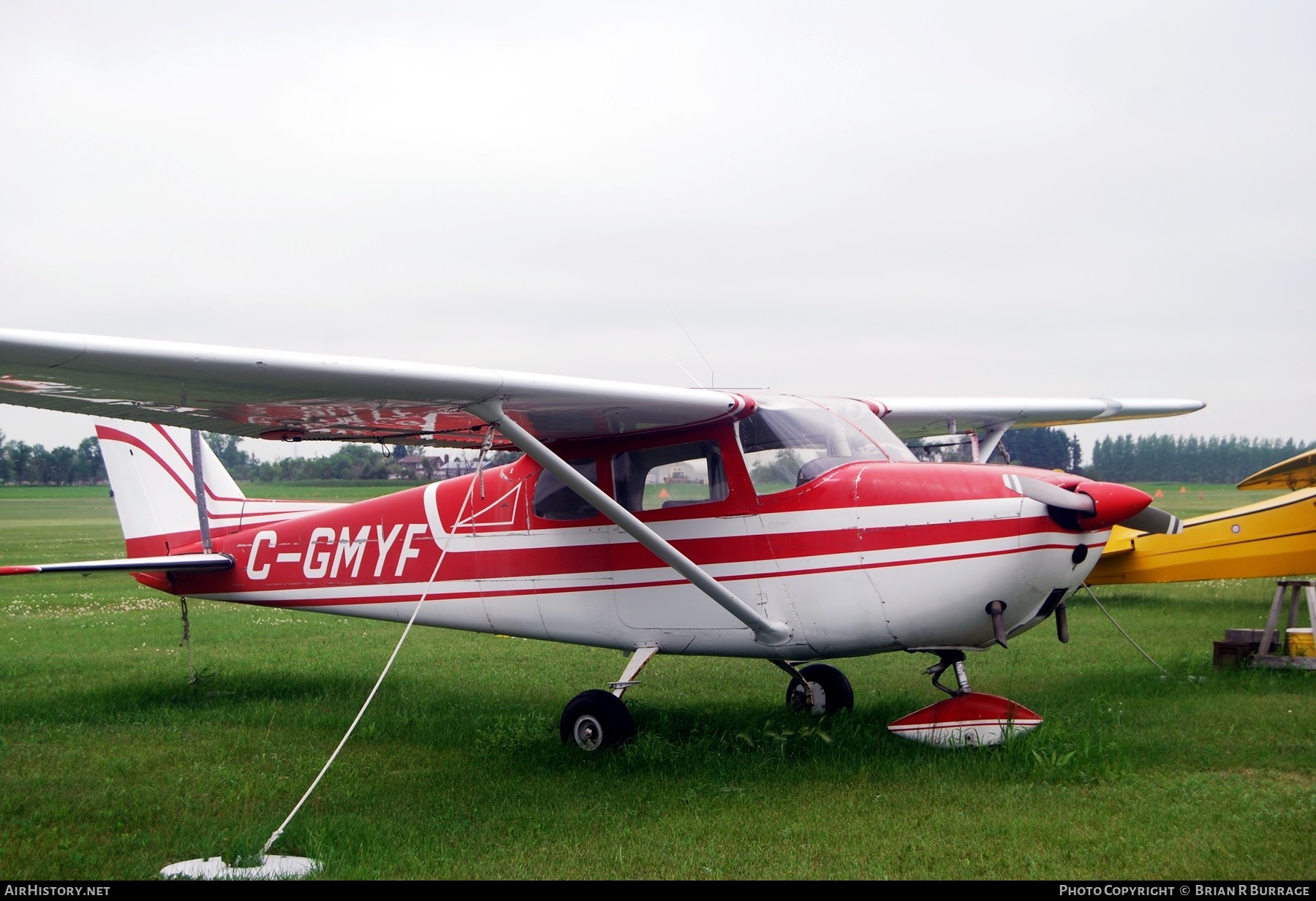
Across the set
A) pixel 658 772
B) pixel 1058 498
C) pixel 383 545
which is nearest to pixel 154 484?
pixel 383 545

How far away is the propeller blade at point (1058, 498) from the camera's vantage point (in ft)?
18.4

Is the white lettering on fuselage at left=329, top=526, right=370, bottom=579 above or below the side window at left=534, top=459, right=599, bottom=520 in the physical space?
below

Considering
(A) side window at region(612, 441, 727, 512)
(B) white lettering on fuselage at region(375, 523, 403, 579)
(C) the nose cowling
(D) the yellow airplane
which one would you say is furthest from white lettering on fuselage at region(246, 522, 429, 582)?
(D) the yellow airplane

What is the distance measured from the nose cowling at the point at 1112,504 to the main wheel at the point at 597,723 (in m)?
3.16

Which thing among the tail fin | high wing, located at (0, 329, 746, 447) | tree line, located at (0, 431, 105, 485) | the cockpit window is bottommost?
tree line, located at (0, 431, 105, 485)

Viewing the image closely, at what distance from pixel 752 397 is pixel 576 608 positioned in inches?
78.8

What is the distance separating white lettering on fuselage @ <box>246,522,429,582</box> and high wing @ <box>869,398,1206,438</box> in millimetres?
4112

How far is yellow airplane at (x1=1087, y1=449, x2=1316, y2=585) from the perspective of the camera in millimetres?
10180

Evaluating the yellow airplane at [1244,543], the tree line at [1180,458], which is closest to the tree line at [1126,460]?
the tree line at [1180,458]

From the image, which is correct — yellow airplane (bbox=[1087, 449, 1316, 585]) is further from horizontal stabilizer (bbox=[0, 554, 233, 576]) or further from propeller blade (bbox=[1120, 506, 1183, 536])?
horizontal stabilizer (bbox=[0, 554, 233, 576])

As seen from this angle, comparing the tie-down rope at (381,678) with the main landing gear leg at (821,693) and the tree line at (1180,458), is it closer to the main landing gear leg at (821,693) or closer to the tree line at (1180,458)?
the main landing gear leg at (821,693)

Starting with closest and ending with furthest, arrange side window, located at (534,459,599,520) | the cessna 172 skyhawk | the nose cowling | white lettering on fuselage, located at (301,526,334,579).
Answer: the cessna 172 skyhawk < the nose cowling < side window, located at (534,459,599,520) < white lettering on fuselage, located at (301,526,334,579)

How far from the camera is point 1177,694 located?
8008mm

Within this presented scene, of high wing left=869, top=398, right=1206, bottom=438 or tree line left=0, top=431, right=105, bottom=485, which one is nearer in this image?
high wing left=869, top=398, right=1206, bottom=438
